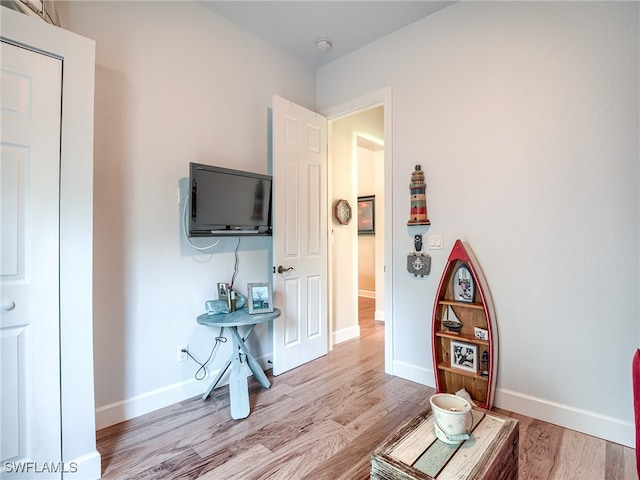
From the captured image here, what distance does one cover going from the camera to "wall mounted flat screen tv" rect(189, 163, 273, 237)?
2.20m

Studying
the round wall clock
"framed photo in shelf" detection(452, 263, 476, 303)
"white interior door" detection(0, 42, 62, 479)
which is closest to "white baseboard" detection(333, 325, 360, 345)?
the round wall clock

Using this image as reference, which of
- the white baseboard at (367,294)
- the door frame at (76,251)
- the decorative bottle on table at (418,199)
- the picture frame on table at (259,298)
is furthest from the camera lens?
the white baseboard at (367,294)

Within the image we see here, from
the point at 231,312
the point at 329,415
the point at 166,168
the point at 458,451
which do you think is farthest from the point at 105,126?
the point at 458,451

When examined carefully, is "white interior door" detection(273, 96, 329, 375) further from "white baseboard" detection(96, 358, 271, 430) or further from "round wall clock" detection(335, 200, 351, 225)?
"white baseboard" detection(96, 358, 271, 430)

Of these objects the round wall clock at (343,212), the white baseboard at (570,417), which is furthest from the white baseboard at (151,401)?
the round wall clock at (343,212)

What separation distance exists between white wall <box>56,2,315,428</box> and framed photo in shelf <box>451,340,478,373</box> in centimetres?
173

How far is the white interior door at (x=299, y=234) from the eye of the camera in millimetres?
2730

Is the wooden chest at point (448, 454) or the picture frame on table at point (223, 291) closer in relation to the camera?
the wooden chest at point (448, 454)

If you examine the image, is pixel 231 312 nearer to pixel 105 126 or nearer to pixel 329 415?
pixel 329 415

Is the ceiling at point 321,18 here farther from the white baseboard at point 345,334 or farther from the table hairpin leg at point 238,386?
the white baseboard at point 345,334

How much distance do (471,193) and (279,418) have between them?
2.05m

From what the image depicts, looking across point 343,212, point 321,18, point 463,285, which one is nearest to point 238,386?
point 463,285

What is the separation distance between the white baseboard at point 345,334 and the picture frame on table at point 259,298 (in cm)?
136

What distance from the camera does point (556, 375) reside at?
199cm
